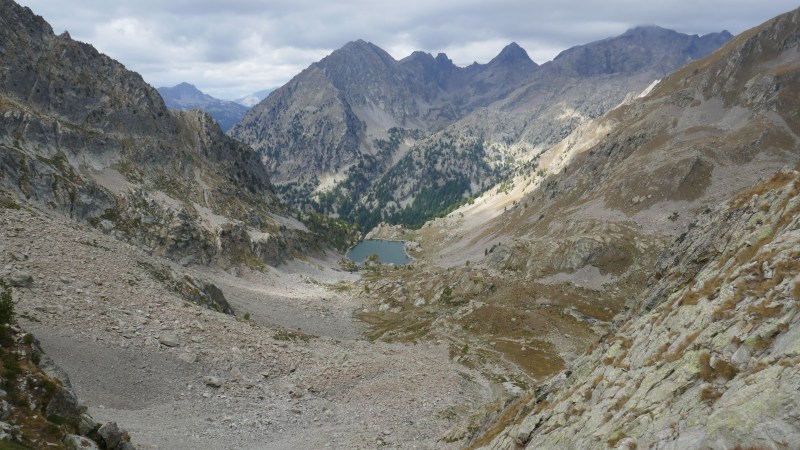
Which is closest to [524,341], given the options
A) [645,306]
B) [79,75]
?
[645,306]

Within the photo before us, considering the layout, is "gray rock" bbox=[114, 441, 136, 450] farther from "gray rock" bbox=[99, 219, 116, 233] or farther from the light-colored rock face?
"gray rock" bbox=[99, 219, 116, 233]

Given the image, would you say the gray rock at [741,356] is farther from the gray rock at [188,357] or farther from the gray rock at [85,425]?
the gray rock at [188,357]

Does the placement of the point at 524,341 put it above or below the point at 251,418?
below

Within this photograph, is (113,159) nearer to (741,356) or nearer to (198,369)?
(198,369)

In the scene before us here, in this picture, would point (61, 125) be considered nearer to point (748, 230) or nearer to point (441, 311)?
point (441, 311)

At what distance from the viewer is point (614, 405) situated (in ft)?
69.2

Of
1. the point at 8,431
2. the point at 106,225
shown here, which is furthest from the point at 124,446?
the point at 106,225

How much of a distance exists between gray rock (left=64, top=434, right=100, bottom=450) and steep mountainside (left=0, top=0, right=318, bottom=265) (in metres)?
79.2

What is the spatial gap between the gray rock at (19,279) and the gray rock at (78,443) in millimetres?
22726

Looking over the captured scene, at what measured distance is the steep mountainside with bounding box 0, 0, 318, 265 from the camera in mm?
101375

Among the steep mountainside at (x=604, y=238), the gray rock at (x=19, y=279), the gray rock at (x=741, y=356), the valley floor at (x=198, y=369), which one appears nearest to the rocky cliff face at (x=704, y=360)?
the gray rock at (x=741, y=356)

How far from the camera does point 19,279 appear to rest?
40.3 metres

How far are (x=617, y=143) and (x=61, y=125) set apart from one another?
619 feet

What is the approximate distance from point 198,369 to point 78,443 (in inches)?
730
